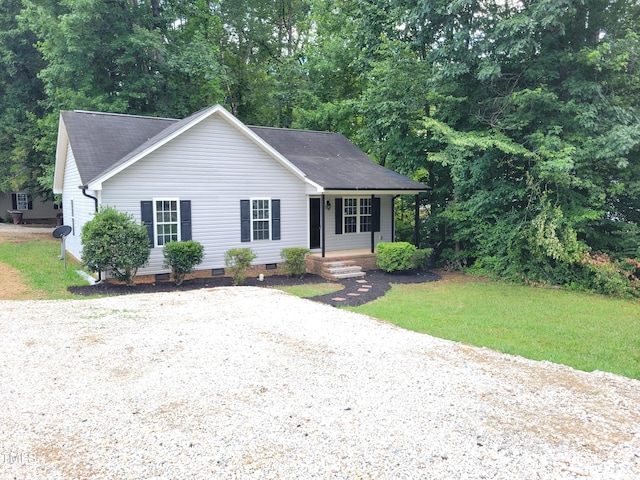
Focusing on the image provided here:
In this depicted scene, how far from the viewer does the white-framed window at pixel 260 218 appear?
47.0 feet

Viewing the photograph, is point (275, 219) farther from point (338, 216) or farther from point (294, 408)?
point (294, 408)

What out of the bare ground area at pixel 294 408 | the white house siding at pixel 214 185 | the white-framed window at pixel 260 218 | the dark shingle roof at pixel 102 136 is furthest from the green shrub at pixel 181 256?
the bare ground area at pixel 294 408

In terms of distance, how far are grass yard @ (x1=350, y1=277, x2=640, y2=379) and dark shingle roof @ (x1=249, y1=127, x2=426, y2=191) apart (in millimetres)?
4121

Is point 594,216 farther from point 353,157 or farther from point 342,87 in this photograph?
point 342,87

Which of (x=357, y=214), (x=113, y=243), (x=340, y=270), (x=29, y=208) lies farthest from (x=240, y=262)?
(x=29, y=208)

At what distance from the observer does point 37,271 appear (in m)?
13.5

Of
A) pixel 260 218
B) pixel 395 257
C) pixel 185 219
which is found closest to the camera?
pixel 185 219

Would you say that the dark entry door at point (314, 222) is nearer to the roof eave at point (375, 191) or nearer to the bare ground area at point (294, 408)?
the roof eave at point (375, 191)

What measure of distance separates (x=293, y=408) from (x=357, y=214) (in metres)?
12.6

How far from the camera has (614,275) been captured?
11812mm

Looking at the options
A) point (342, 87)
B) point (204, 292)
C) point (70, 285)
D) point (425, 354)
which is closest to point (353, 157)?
point (342, 87)

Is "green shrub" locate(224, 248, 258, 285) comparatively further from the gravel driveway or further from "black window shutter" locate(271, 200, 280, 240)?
the gravel driveway

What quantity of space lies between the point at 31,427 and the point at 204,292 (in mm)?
6969

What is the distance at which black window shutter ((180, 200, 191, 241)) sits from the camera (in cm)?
1306
